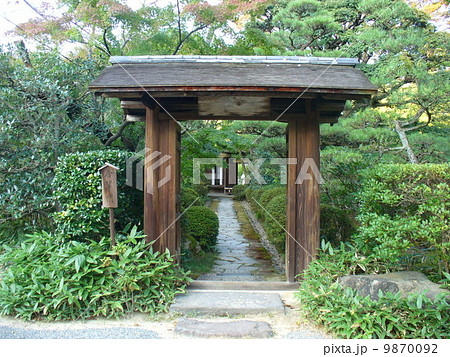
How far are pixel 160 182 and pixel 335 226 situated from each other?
3.42m

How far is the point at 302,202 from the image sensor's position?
17.4ft

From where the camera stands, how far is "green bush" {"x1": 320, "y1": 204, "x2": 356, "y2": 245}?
21.1 feet

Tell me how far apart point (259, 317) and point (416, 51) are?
8.41 metres

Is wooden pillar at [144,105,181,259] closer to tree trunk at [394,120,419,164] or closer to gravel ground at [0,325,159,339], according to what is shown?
gravel ground at [0,325,159,339]

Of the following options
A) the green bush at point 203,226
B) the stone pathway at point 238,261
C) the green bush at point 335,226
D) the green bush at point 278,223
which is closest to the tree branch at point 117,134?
the green bush at point 203,226

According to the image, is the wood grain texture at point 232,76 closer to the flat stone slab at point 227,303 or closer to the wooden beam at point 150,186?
the wooden beam at point 150,186

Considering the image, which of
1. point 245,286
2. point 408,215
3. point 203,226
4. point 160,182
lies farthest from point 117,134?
point 408,215

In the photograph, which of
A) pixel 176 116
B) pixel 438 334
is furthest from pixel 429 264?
pixel 176 116

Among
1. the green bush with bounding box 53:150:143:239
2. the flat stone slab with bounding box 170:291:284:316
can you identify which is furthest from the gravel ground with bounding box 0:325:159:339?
the green bush with bounding box 53:150:143:239

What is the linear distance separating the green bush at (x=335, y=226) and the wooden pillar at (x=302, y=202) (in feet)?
4.29

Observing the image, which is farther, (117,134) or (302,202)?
(117,134)

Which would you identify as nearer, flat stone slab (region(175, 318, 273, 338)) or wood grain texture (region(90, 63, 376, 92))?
flat stone slab (region(175, 318, 273, 338))

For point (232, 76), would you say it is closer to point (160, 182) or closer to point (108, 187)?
point (160, 182)

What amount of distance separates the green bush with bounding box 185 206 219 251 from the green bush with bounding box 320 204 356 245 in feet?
9.43
